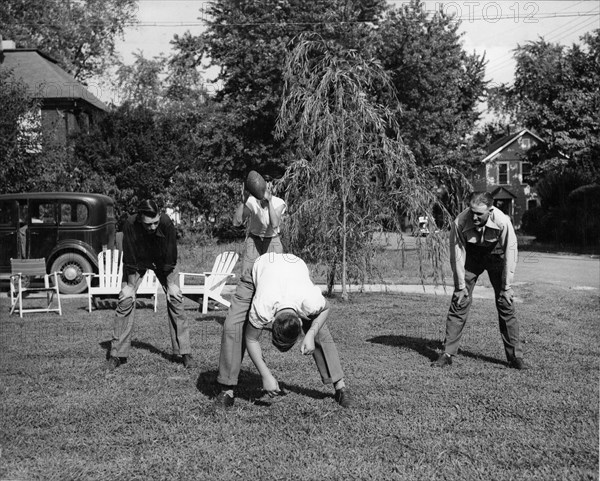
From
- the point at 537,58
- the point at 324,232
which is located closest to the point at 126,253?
the point at 324,232

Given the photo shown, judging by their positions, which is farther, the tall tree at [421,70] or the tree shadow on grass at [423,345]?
the tall tree at [421,70]

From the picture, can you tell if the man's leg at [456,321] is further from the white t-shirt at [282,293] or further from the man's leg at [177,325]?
the man's leg at [177,325]

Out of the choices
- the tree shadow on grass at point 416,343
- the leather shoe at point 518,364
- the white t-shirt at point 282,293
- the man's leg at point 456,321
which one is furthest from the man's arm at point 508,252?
the white t-shirt at point 282,293

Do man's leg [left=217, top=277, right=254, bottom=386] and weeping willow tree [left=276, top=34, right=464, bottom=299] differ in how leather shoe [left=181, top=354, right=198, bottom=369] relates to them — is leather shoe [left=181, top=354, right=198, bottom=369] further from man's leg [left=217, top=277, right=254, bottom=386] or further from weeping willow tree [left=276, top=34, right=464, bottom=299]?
weeping willow tree [left=276, top=34, right=464, bottom=299]

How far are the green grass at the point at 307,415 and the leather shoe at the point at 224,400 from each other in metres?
0.10

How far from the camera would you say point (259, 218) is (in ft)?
26.9

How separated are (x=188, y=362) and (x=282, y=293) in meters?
2.69

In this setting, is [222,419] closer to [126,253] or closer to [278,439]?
[278,439]

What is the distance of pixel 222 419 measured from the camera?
5789mm

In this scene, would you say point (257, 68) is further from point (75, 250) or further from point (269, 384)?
point (269, 384)

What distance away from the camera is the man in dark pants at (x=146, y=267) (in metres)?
7.95

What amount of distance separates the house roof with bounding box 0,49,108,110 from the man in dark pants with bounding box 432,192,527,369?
31.0 meters

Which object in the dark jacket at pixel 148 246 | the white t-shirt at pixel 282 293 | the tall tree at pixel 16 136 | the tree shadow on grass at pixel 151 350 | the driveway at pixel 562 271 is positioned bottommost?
the tree shadow on grass at pixel 151 350

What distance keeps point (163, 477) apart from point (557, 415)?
3179 millimetres
